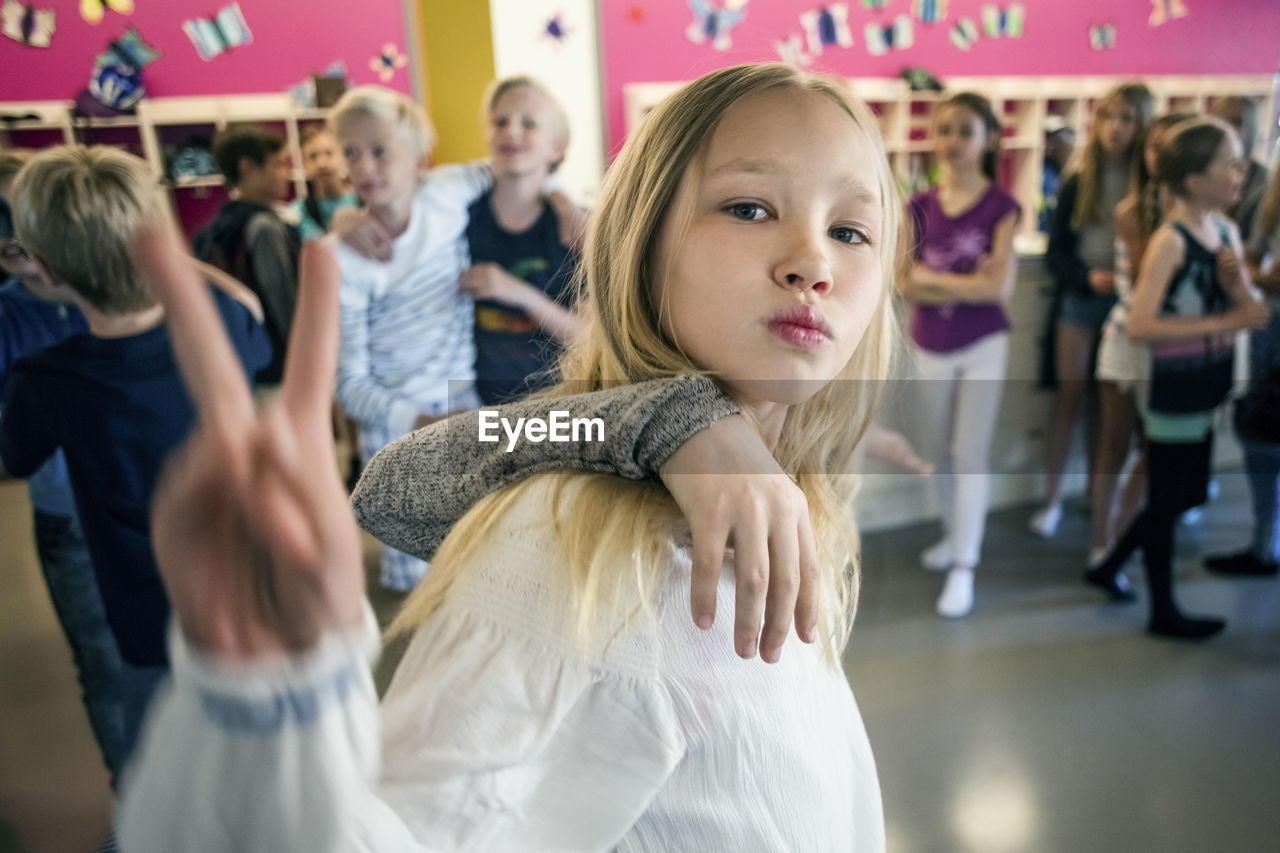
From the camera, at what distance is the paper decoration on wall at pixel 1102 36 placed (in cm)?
368

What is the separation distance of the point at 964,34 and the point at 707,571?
4.09 metres

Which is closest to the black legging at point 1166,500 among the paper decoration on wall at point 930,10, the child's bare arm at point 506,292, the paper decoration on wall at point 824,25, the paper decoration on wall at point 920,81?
the child's bare arm at point 506,292

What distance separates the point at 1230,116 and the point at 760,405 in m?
2.16

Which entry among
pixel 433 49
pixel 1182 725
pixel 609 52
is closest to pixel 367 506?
pixel 433 49

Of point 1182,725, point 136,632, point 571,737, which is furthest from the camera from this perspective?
point 1182,725

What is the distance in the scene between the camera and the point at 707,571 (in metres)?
0.27

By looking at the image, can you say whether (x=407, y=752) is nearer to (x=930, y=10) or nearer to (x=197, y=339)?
(x=197, y=339)

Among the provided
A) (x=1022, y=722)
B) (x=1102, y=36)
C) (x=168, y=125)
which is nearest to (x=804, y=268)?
(x=168, y=125)

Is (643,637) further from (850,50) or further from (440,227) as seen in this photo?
(850,50)

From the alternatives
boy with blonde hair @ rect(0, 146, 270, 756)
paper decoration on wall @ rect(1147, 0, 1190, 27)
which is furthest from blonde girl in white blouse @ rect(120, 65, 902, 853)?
paper decoration on wall @ rect(1147, 0, 1190, 27)

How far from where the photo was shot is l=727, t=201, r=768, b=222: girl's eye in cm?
35

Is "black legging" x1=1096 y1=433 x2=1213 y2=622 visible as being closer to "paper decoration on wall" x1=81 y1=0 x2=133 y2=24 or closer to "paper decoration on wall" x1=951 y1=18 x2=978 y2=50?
"paper decoration on wall" x1=81 y1=0 x2=133 y2=24

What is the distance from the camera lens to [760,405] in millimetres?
395

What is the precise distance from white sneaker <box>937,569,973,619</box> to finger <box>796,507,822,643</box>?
1.54m
